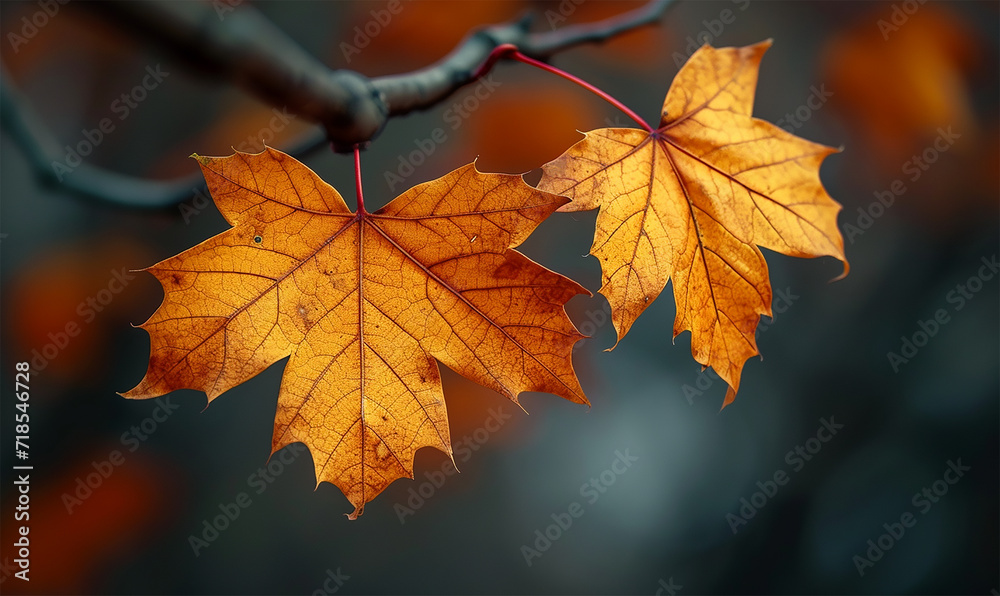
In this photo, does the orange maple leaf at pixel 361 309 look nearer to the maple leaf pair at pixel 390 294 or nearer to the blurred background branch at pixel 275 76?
the maple leaf pair at pixel 390 294

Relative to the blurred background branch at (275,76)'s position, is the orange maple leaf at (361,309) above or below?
below

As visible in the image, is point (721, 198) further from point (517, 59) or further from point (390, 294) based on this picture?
point (390, 294)

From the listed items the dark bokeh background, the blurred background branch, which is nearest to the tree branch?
the blurred background branch

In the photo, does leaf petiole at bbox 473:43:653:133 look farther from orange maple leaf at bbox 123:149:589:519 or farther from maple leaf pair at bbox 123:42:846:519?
orange maple leaf at bbox 123:149:589:519

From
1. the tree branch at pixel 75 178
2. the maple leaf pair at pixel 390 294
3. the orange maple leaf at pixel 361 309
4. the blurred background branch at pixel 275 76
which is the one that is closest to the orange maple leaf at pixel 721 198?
the maple leaf pair at pixel 390 294

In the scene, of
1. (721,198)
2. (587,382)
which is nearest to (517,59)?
(721,198)

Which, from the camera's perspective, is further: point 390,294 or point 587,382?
point 587,382
